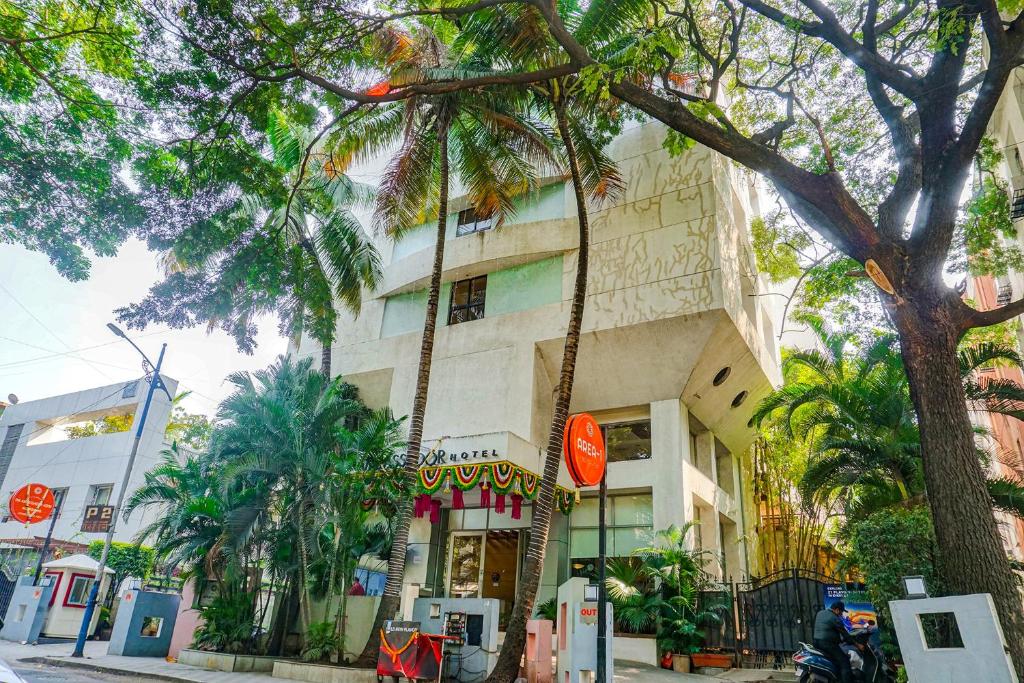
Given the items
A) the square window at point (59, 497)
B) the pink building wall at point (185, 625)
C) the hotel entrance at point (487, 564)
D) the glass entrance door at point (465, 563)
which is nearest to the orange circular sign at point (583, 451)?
the hotel entrance at point (487, 564)

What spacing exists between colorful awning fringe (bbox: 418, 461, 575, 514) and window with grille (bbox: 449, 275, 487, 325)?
6.22m

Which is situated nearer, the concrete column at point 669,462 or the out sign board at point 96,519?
the concrete column at point 669,462

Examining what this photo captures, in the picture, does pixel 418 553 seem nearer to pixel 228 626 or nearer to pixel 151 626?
pixel 228 626

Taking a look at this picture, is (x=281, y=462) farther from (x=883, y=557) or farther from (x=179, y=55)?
(x=883, y=557)

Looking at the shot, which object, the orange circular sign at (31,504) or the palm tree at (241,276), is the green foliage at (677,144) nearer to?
the palm tree at (241,276)

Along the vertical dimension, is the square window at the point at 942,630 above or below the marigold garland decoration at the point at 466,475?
below

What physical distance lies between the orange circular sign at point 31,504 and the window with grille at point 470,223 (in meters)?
15.1

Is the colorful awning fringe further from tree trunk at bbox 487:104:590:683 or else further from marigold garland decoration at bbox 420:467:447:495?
tree trunk at bbox 487:104:590:683

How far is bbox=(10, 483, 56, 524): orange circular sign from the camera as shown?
1780cm

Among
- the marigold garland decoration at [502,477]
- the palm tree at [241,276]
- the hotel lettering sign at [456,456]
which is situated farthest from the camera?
the hotel lettering sign at [456,456]

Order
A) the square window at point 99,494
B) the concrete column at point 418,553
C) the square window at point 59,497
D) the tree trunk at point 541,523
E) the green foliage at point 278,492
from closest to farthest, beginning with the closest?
the tree trunk at point 541,523 → the green foliage at point 278,492 → the concrete column at point 418,553 → the square window at point 99,494 → the square window at point 59,497

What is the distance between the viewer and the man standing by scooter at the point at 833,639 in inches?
303

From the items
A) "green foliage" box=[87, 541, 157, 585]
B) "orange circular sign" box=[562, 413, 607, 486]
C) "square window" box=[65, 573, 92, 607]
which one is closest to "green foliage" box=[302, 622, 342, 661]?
"orange circular sign" box=[562, 413, 607, 486]

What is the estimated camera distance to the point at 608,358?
17109 mm
